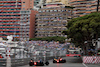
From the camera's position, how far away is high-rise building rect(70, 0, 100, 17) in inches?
5049

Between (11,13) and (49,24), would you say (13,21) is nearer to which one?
(11,13)

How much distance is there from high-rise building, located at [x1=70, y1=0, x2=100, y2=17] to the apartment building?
10.9 ft

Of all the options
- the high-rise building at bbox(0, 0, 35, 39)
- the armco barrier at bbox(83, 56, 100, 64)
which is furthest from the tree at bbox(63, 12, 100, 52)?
the high-rise building at bbox(0, 0, 35, 39)

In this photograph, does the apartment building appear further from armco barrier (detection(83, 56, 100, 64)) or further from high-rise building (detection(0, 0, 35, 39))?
armco barrier (detection(83, 56, 100, 64))

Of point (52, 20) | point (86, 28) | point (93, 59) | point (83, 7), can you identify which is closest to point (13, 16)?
point (52, 20)

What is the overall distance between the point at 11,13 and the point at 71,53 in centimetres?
5608

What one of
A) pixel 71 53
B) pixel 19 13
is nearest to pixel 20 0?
pixel 19 13

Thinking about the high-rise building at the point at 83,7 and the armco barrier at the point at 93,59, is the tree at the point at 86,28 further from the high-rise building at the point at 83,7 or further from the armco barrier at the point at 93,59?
the high-rise building at the point at 83,7

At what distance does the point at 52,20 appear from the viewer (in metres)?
132

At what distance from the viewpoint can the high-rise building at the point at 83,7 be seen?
128 meters

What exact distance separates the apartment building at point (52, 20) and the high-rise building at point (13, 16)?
15.9 feet

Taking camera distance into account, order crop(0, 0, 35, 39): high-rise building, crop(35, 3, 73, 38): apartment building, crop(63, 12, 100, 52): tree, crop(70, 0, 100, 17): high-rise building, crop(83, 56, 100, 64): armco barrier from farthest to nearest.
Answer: crop(0, 0, 35, 39): high-rise building < crop(35, 3, 73, 38): apartment building < crop(70, 0, 100, 17): high-rise building < crop(63, 12, 100, 52): tree < crop(83, 56, 100, 64): armco barrier

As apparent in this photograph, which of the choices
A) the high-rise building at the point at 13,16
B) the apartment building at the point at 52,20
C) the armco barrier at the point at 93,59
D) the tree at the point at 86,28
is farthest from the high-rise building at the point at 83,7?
the armco barrier at the point at 93,59

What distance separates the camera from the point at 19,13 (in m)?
136
